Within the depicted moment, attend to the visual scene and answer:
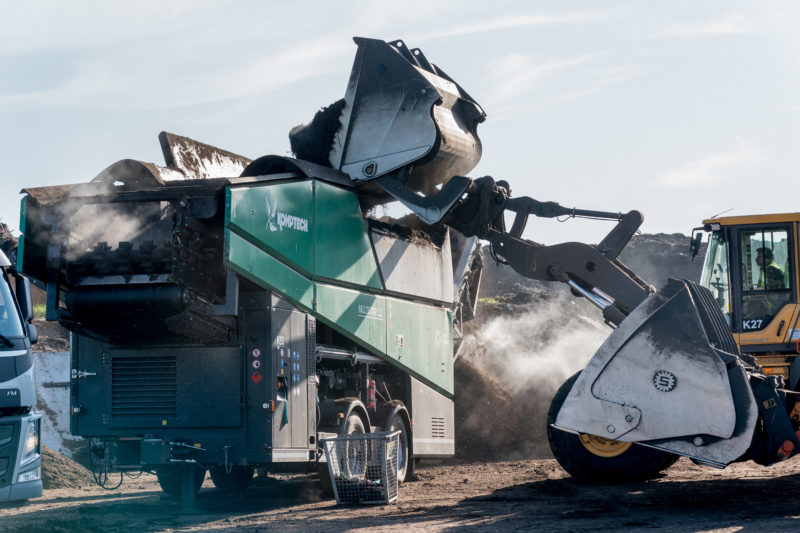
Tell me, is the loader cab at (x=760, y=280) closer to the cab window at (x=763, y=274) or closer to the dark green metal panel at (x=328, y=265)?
the cab window at (x=763, y=274)

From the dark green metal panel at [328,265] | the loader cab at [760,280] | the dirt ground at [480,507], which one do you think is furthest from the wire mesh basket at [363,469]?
the loader cab at [760,280]

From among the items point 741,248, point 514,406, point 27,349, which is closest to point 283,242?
point 27,349

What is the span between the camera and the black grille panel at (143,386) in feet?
35.3

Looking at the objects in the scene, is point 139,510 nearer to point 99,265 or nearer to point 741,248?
point 99,265

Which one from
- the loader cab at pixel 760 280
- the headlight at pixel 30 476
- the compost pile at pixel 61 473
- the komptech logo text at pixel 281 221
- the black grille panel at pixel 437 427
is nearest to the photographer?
the headlight at pixel 30 476

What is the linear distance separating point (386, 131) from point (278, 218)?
7.97 ft

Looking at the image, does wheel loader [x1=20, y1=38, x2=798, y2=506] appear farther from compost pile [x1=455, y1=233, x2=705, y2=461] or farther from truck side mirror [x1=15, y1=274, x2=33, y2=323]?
compost pile [x1=455, y1=233, x2=705, y2=461]

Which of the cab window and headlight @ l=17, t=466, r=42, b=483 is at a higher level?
the cab window

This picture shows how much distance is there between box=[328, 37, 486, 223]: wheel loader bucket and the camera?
12156 millimetres

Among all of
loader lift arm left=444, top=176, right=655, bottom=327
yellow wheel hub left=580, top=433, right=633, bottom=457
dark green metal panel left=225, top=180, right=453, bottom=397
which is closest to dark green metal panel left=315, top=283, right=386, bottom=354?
dark green metal panel left=225, top=180, right=453, bottom=397

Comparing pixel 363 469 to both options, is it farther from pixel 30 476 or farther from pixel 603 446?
pixel 30 476

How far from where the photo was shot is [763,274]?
40.3ft

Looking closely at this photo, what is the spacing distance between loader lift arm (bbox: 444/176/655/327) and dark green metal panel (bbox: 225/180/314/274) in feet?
9.11

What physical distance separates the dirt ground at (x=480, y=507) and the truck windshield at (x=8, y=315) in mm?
1641
